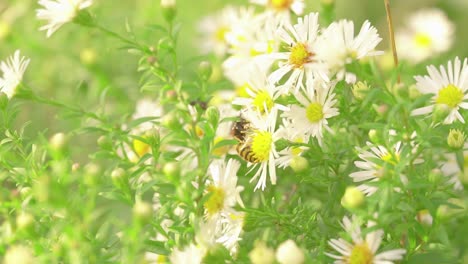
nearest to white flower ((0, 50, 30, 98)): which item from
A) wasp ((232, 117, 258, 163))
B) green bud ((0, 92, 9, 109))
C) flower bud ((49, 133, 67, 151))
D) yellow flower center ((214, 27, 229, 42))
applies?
green bud ((0, 92, 9, 109))

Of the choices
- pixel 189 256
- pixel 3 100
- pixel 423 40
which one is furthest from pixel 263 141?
pixel 423 40

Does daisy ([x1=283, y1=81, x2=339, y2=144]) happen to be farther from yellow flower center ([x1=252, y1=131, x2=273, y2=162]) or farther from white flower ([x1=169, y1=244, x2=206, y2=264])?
white flower ([x1=169, y1=244, x2=206, y2=264])

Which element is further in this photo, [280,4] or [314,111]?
[280,4]

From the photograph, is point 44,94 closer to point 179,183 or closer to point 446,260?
point 179,183

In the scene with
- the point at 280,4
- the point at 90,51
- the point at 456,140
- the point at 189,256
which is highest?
the point at 280,4

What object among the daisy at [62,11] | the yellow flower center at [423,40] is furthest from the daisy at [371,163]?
the yellow flower center at [423,40]

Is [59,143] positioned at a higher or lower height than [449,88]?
lower

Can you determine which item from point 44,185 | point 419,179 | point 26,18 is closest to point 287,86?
point 419,179

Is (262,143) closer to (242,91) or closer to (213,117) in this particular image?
(213,117)
